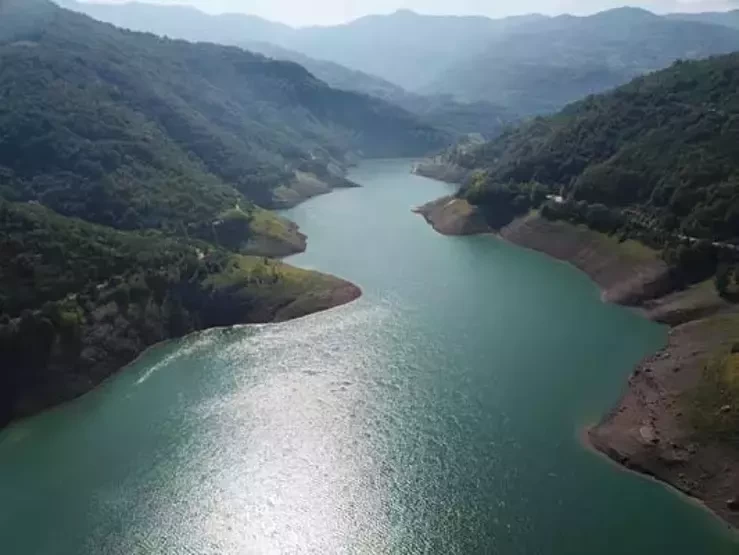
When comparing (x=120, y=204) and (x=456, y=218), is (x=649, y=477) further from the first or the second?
(x=120, y=204)

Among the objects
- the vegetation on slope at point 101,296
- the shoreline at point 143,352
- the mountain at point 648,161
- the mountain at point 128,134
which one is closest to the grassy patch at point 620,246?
the mountain at point 648,161

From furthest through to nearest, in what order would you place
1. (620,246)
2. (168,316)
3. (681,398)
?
(620,246), (168,316), (681,398)

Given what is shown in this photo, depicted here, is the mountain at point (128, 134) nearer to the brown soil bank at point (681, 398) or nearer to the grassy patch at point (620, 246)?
the grassy patch at point (620, 246)

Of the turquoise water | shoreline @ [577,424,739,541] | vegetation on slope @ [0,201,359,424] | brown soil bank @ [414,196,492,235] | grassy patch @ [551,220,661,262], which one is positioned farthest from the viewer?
brown soil bank @ [414,196,492,235]

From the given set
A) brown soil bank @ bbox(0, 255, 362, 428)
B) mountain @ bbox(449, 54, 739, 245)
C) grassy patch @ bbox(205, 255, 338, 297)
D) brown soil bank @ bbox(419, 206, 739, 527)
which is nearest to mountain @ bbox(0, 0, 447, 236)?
grassy patch @ bbox(205, 255, 338, 297)

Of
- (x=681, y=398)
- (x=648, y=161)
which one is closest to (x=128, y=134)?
(x=648, y=161)

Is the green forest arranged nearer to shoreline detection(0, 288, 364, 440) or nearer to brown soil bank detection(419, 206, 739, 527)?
shoreline detection(0, 288, 364, 440)
